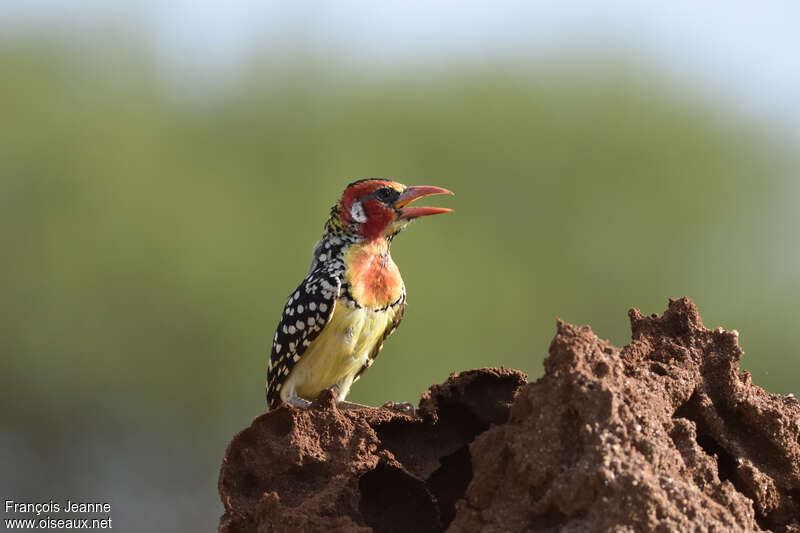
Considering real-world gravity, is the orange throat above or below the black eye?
below

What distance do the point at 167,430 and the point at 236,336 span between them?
7.11ft

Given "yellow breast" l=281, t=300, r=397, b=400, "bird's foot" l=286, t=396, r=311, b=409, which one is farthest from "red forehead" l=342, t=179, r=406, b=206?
"bird's foot" l=286, t=396, r=311, b=409

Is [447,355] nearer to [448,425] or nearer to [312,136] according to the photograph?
[312,136]

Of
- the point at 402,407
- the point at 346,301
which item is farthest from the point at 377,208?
the point at 402,407

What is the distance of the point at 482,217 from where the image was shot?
17.0 metres

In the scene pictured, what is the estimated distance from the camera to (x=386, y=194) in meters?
5.55

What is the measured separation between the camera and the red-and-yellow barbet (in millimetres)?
5238

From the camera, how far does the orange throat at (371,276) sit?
17.4ft

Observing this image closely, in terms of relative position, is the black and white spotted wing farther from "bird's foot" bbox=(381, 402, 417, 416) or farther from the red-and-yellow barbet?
"bird's foot" bbox=(381, 402, 417, 416)

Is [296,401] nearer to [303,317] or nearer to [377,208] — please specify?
[303,317]

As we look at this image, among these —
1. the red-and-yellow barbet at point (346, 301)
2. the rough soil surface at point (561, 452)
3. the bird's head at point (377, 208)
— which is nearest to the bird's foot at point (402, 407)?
the rough soil surface at point (561, 452)

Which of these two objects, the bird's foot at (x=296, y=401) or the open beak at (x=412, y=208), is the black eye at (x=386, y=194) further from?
the bird's foot at (x=296, y=401)

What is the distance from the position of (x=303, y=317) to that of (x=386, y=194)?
0.87 m

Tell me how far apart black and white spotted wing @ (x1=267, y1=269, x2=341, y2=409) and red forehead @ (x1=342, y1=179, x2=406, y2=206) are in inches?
18.3
